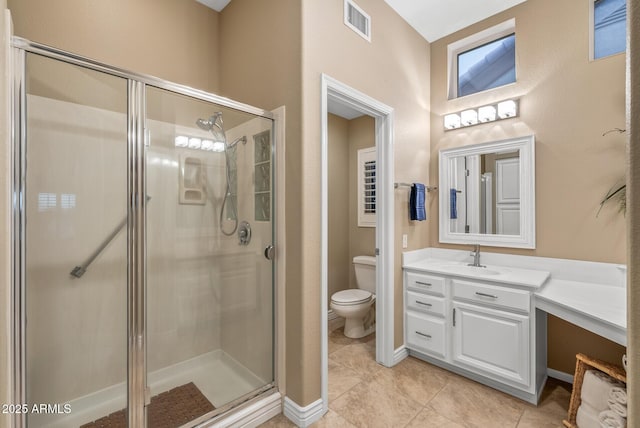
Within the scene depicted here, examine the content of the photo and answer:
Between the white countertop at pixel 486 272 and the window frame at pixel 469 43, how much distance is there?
1.58 meters

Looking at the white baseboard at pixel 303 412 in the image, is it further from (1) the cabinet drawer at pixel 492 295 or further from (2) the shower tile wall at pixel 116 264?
(1) the cabinet drawer at pixel 492 295

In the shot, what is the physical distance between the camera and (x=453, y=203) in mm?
2764

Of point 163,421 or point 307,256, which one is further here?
point 307,256

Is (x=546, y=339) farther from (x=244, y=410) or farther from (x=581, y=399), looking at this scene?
(x=244, y=410)

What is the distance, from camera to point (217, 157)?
191 centimetres

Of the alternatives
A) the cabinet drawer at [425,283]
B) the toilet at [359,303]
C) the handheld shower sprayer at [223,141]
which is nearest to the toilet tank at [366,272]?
the toilet at [359,303]

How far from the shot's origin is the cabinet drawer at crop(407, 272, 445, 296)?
230 centimetres

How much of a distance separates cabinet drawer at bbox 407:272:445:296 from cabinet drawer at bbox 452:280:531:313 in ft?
0.35

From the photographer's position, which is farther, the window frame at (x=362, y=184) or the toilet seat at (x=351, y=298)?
the window frame at (x=362, y=184)

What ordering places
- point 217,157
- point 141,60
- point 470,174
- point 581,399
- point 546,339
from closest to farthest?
point 581,399 < point 217,157 < point 141,60 < point 546,339 < point 470,174

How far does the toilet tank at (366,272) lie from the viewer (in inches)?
129

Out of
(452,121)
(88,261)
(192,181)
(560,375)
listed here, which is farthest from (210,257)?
(560,375)

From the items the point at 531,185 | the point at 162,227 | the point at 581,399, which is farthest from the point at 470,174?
the point at 162,227

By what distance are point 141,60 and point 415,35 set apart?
236 centimetres
